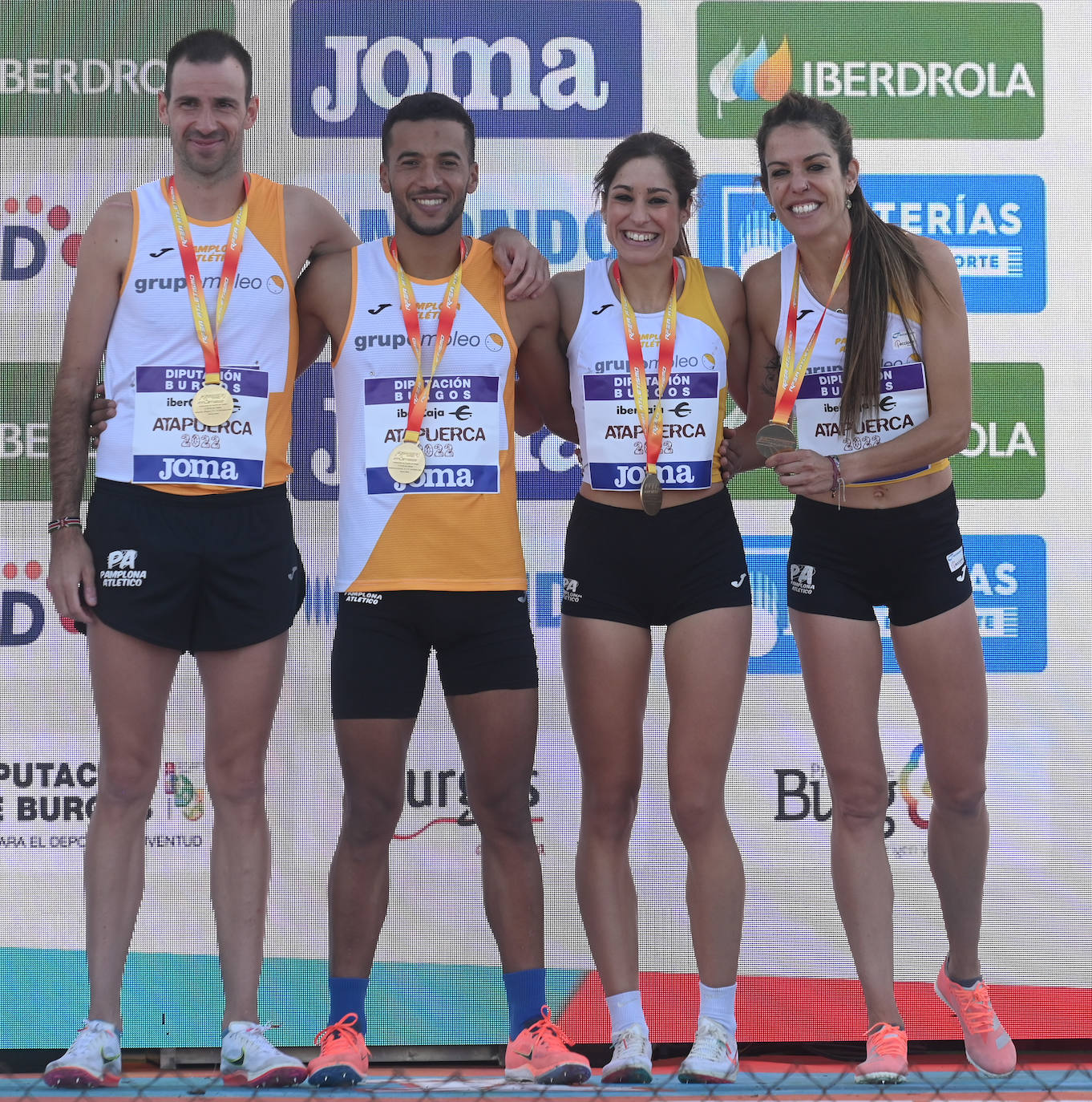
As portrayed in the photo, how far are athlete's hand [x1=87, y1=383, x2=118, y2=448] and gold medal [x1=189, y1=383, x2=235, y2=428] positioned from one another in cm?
18

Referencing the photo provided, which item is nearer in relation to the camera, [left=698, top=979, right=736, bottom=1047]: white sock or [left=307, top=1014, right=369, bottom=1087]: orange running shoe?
[left=307, top=1014, right=369, bottom=1087]: orange running shoe

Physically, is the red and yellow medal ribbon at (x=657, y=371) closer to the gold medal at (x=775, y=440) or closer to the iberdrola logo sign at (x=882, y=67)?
the gold medal at (x=775, y=440)

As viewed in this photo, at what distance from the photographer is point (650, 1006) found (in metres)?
3.71

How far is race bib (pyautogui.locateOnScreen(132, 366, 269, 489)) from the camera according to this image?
2682 mm

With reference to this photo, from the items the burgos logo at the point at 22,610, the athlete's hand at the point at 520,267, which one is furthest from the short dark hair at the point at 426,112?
the burgos logo at the point at 22,610

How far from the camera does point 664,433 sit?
2848mm

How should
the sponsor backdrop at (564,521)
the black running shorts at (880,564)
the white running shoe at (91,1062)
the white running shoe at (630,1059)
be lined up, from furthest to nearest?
1. the sponsor backdrop at (564,521)
2. the black running shorts at (880,564)
3. the white running shoe at (630,1059)
4. the white running shoe at (91,1062)

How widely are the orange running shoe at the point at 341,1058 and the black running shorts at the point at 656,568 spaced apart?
Result: 0.97m

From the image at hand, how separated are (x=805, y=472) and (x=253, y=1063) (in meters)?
1.61

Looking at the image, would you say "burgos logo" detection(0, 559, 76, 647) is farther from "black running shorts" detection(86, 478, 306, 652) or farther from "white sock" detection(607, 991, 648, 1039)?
"white sock" detection(607, 991, 648, 1039)

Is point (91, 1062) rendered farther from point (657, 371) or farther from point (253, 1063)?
point (657, 371)

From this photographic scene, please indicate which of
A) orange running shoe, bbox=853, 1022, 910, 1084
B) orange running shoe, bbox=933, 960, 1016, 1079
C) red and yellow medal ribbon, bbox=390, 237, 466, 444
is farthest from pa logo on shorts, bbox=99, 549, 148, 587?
orange running shoe, bbox=933, 960, 1016, 1079

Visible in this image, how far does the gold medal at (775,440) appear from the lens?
2750mm

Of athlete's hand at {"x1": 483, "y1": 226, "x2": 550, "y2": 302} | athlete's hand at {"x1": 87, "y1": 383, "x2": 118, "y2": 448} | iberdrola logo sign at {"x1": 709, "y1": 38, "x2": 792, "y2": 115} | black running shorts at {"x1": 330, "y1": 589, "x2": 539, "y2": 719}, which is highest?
iberdrola logo sign at {"x1": 709, "y1": 38, "x2": 792, "y2": 115}
